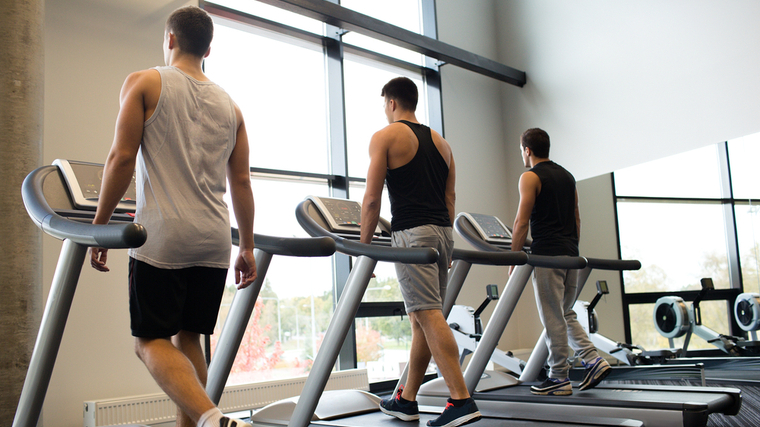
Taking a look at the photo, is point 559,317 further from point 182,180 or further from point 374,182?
point 182,180

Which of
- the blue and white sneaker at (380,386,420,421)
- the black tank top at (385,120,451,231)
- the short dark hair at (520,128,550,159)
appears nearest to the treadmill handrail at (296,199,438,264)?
the black tank top at (385,120,451,231)

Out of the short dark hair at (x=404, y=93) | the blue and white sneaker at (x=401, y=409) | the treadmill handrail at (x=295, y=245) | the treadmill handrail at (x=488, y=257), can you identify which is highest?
the short dark hair at (x=404, y=93)

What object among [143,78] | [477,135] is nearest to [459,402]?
[143,78]

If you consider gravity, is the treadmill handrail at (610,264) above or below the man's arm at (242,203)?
below

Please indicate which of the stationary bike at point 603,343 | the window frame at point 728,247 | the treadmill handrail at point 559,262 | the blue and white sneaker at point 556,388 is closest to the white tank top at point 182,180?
the treadmill handrail at point 559,262

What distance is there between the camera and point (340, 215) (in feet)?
9.14

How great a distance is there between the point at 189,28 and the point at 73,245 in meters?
0.69

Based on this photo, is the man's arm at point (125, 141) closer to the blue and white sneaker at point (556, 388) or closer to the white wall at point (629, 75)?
the blue and white sneaker at point (556, 388)

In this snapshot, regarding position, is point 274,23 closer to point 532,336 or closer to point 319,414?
point 319,414

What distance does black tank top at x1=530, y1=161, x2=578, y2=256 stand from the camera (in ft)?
10.6

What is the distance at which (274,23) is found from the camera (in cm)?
477

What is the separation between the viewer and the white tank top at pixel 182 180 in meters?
1.56

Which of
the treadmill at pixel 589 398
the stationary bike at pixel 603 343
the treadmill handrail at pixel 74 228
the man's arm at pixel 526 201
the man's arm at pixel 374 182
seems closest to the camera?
the treadmill handrail at pixel 74 228

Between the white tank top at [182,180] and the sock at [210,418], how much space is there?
395mm
